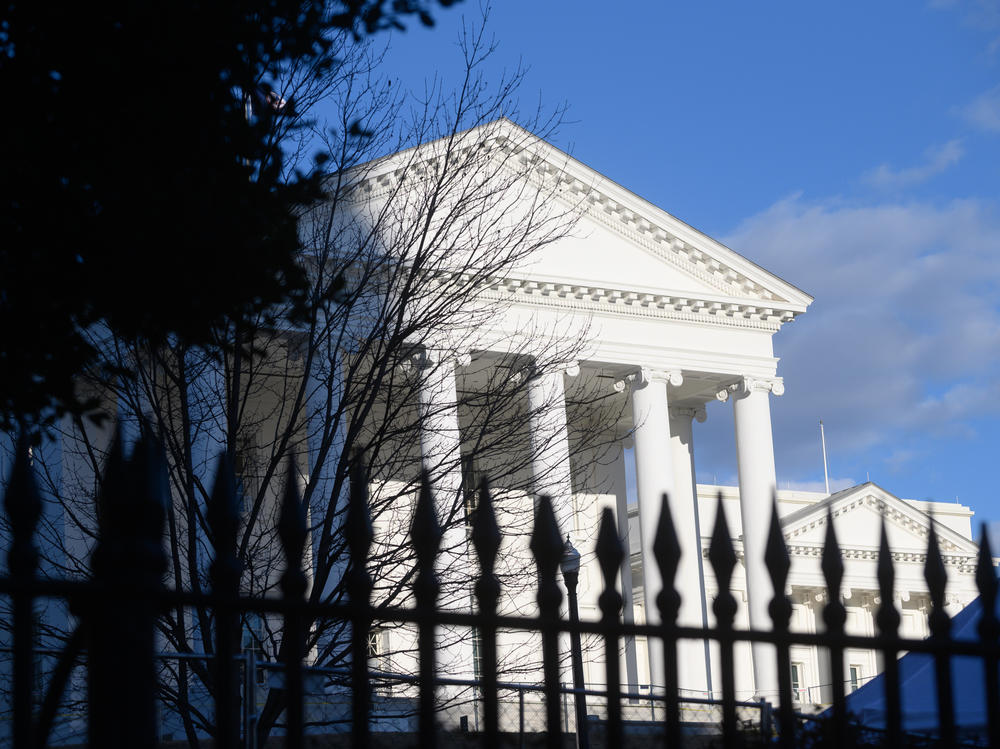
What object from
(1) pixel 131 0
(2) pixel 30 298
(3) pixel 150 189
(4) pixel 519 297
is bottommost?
(2) pixel 30 298

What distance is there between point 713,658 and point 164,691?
84.5ft

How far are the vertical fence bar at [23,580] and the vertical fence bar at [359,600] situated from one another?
0.73 meters

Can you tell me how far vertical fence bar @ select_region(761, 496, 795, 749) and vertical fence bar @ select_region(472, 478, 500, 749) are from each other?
0.72 m

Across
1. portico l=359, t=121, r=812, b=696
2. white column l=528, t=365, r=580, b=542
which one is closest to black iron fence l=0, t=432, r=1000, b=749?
white column l=528, t=365, r=580, b=542

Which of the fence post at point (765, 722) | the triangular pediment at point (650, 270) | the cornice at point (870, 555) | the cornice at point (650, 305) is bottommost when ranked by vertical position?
the fence post at point (765, 722)

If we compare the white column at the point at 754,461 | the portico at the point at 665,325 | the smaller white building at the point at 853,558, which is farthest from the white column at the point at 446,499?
the smaller white building at the point at 853,558

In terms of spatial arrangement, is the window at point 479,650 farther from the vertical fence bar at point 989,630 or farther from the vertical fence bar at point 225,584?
the vertical fence bar at point 989,630

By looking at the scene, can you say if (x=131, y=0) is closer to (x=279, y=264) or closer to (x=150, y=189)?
(x=150, y=189)

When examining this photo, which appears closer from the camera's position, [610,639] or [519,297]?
[610,639]

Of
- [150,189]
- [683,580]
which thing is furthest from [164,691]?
[683,580]

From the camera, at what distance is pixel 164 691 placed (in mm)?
13930

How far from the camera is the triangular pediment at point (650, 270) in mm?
35000

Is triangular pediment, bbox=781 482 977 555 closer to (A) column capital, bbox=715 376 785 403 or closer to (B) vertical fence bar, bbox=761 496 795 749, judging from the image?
(A) column capital, bbox=715 376 785 403

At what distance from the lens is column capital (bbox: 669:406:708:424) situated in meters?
39.9
